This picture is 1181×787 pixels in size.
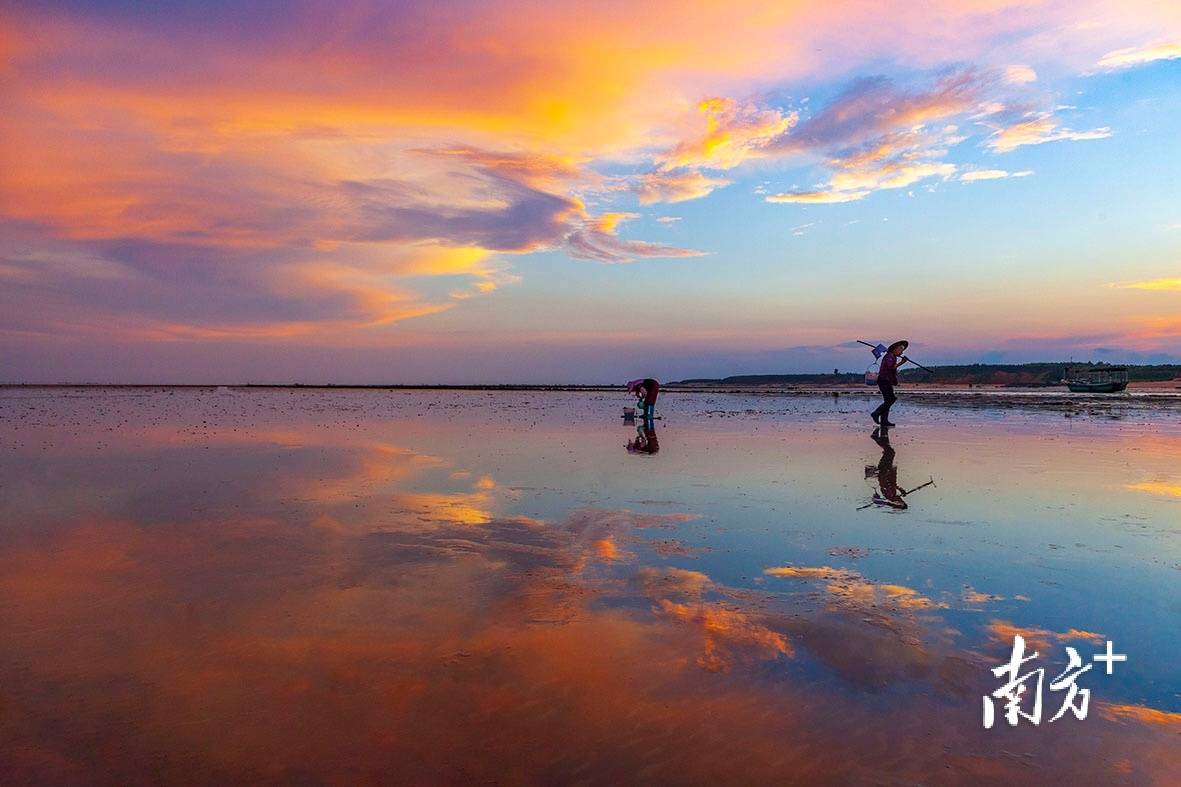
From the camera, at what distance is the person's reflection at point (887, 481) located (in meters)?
→ 12.9

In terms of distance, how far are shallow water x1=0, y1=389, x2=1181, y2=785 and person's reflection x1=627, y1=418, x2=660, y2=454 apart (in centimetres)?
688

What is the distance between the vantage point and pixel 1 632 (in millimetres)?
6398

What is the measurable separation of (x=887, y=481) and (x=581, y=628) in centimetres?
1105

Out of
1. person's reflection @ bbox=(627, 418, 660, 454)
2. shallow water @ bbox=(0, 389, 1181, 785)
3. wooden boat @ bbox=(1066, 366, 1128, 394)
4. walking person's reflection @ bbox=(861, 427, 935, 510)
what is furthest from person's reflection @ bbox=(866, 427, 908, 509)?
wooden boat @ bbox=(1066, 366, 1128, 394)

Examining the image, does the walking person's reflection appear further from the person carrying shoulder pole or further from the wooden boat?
the wooden boat

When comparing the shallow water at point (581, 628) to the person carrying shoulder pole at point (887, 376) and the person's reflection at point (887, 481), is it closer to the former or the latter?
the person's reflection at point (887, 481)

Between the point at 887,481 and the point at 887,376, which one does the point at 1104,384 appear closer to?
the point at 887,376

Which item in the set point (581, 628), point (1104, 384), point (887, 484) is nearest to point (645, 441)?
point (887, 484)

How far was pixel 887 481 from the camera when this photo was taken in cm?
1534

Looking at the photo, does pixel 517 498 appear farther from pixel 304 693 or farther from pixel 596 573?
pixel 304 693

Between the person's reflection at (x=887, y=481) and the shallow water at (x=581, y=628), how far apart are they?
0.18 metres

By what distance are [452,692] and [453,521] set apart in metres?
6.38

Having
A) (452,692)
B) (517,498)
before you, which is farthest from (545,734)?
(517,498)

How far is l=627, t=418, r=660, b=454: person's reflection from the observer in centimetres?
2209
